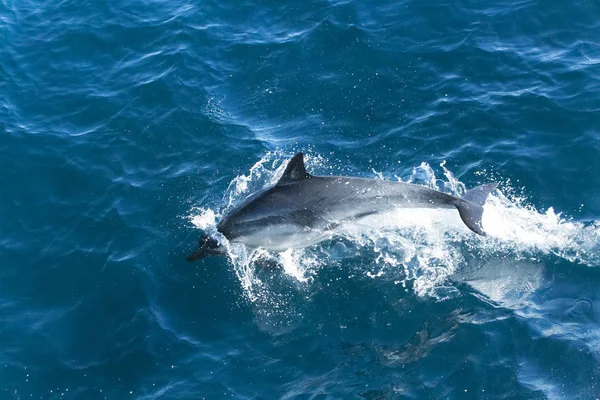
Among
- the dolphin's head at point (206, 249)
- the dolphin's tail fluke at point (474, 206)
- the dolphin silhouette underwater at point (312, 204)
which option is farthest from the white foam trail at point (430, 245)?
the dolphin's tail fluke at point (474, 206)

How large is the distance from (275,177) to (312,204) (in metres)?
3.01

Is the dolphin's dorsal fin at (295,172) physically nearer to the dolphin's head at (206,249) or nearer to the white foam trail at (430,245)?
the white foam trail at (430,245)

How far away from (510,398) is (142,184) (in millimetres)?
12660

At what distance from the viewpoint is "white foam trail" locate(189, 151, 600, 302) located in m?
18.5

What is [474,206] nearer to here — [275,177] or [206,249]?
[275,177]

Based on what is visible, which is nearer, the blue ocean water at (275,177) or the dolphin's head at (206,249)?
the blue ocean water at (275,177)

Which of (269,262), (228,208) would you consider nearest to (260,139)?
(228,208)

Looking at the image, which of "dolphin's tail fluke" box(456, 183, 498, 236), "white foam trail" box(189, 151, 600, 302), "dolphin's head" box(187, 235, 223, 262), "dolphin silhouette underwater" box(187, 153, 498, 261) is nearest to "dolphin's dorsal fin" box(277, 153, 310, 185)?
"dolphin silhouette underwater" box(187, 153, 498, 261)

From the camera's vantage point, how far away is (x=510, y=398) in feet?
50.3

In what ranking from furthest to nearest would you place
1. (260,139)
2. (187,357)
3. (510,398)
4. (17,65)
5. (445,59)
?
(17,65) → (445,59) → (260,139) → (187,357) → (510,398)

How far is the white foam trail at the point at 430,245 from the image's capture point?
1850 cm

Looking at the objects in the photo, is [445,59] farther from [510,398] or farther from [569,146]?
[510,398]

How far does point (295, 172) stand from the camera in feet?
60.5

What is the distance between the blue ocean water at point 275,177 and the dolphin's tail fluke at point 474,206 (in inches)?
47.7
